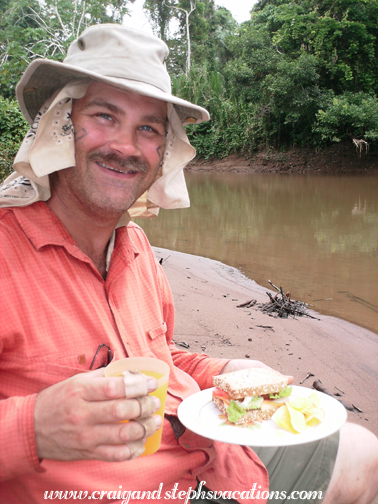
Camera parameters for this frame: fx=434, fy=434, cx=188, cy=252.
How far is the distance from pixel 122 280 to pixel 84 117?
644 millimetres

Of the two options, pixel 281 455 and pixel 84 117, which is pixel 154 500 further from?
pixel 84 117

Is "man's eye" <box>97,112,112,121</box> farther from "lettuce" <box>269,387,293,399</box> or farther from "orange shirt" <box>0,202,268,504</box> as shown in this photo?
"lettuce" <box>269,387,293,399</box>

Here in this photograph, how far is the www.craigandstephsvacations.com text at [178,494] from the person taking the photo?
125 cm

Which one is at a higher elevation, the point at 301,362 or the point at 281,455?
the point at 281,455

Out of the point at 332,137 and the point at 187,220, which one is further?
the point at 332,137

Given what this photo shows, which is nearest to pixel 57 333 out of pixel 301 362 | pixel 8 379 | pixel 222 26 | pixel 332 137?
pixel 8 379

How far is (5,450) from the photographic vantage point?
1053mm

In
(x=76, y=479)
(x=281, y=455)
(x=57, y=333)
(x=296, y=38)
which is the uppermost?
(x=296, y=38)

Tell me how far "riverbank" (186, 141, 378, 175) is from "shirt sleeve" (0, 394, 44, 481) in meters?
22.3

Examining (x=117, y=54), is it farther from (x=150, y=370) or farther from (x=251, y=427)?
(x=251, y=427)

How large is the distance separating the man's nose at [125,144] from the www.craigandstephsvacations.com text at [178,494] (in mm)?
1156

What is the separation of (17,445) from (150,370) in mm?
364

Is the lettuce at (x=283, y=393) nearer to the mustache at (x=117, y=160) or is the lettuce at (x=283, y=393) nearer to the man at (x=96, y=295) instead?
the man at (x=96, y=295)

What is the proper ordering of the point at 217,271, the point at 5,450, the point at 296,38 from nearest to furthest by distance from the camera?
the point at 5,450, the point at 217,271, the point at 296,38
